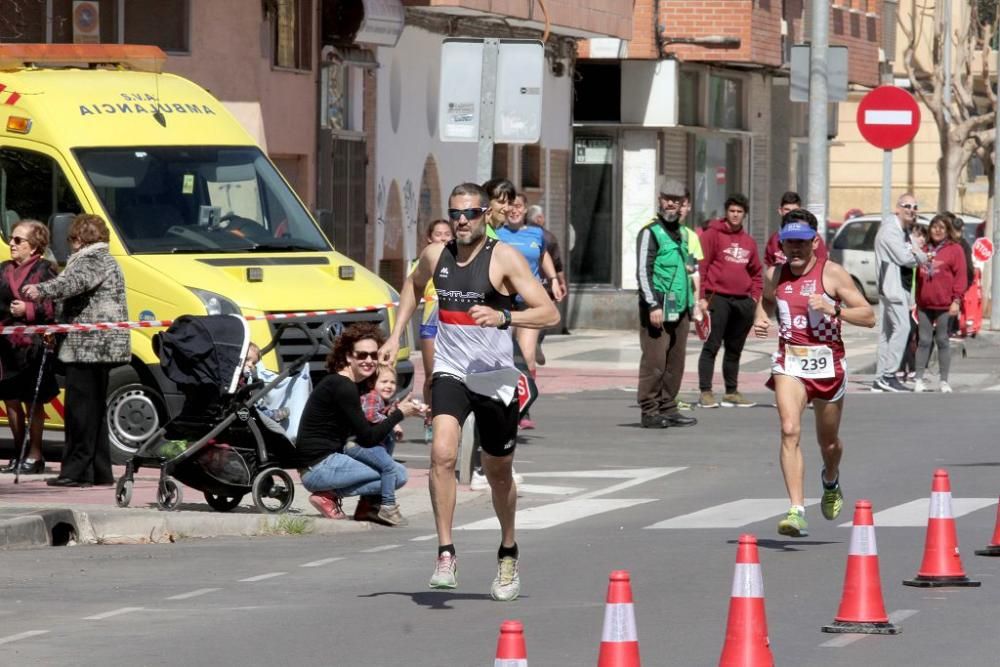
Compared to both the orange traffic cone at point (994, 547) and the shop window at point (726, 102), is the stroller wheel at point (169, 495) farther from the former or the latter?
the shop window at point (726, 102)

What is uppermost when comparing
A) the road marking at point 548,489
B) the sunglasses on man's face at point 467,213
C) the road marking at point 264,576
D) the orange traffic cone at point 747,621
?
the sunglasses on man's face at point 467,213

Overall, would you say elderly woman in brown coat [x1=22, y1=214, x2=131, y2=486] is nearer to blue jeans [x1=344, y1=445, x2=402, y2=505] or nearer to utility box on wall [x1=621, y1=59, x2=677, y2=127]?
blue jeans [x1=344, y1=445, x2=402, y2=505]

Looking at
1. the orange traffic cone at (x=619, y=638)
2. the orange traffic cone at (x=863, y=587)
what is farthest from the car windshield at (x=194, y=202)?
the orange traffic cone at (x=619, y=638)

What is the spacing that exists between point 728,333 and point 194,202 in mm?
6047

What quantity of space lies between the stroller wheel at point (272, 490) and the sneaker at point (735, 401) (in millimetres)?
8359

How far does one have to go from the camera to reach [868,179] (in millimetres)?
70562

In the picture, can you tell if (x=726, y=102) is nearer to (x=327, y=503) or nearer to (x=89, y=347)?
(x=89, y=347)

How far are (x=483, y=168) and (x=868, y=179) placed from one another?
54305mm

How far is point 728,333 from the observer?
69.6 feet

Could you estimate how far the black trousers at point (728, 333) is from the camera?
68.7ft

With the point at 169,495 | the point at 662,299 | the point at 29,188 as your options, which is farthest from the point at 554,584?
the point at 662,299

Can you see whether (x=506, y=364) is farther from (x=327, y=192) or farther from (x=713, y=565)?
(x=327, y=192)

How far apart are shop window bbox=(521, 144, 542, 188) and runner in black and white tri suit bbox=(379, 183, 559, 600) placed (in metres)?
22.7

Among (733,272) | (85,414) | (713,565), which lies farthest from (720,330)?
(713,565)
